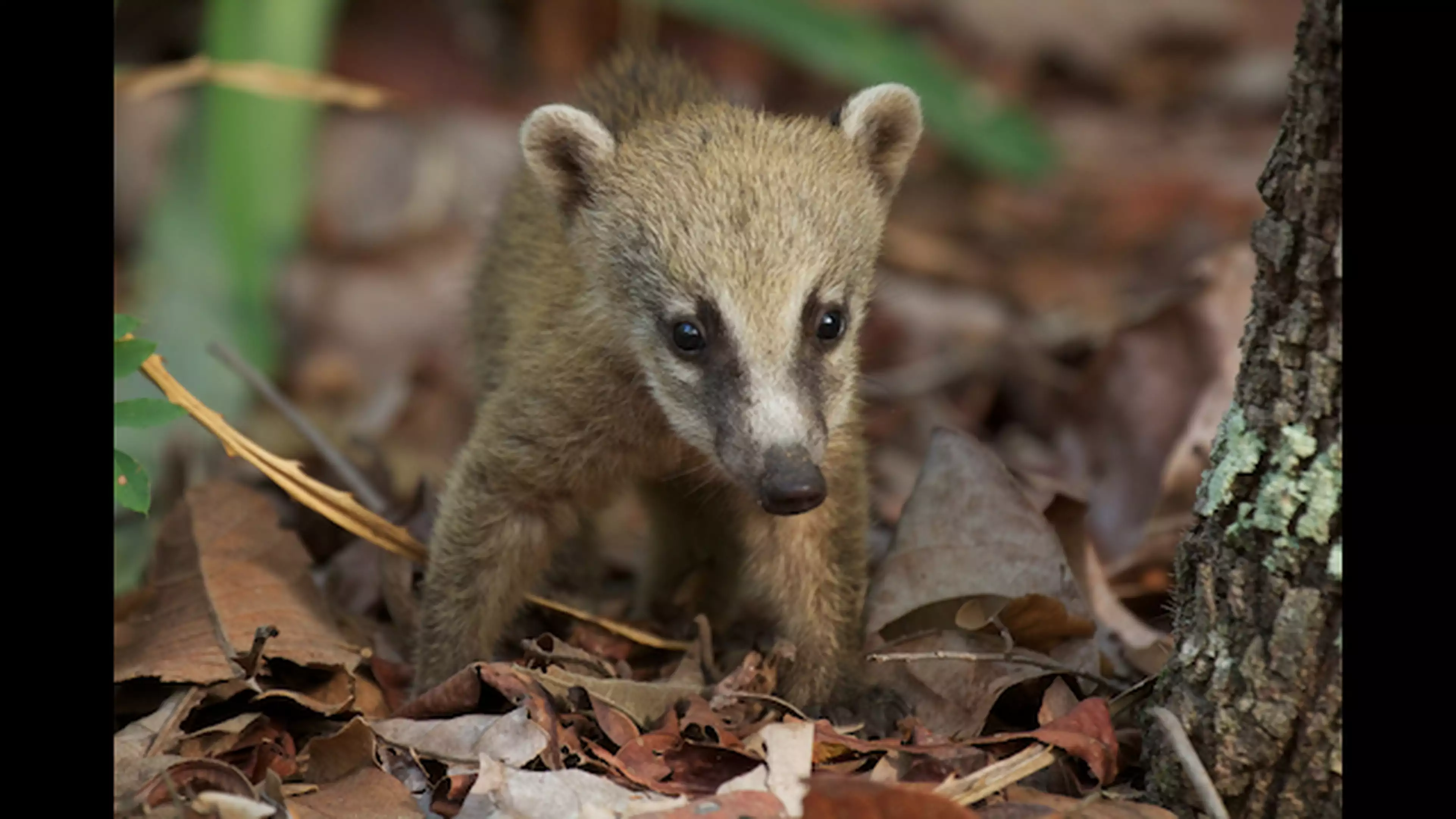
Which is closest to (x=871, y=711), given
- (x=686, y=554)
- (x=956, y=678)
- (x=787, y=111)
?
(x=956, y=678)

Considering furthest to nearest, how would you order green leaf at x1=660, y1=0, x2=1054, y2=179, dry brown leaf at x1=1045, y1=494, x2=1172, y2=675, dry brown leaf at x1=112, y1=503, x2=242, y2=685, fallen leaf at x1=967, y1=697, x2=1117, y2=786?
green leaf at x1=660, y1=0, x2=1054, y2=179 → dry brown leaf at x1=1045, y1=494, x2=1172, y2=675 → dry brown leaf at x1=112, y1=503, x2=242, y2=685 → fallen leaf at x1=967, y1=697, x2=1117, y2=786

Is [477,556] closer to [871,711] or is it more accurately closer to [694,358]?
[694,358]

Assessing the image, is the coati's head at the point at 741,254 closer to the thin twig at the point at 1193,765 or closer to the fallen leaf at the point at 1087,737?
the fallen leaf at the point at 1087,737

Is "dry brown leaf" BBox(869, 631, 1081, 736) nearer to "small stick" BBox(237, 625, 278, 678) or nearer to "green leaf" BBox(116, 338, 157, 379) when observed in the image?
"small stick" BBox(237, 625, 278, 678)

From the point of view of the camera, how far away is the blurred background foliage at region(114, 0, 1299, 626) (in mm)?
6496

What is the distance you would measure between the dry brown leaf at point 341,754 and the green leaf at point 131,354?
1.09 meters

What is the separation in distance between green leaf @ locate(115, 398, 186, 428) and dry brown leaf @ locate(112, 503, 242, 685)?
1.86ft

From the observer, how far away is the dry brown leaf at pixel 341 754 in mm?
3707

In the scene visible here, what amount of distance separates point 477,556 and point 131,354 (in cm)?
118

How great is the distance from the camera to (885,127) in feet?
15.6

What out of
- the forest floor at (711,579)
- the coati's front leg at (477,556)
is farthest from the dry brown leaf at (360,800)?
the coati's front leg at (477,556)

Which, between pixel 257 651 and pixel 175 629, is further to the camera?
pixel 175 629

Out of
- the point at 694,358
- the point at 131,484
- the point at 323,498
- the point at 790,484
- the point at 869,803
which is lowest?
the point at 869,803

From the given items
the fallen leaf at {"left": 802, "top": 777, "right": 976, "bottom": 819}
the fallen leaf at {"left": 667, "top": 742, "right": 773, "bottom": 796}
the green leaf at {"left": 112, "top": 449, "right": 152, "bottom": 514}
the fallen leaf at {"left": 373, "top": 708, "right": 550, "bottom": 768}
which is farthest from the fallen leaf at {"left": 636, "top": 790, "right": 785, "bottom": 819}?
the green leaf at {"left": 112, "top": 449, "right": 152, "bottom": 514}
